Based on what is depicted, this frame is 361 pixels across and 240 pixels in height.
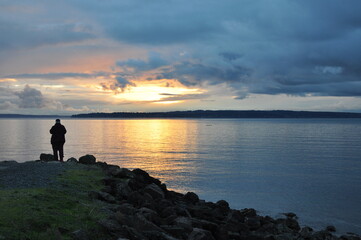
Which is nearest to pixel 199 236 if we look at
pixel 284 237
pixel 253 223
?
pixel 284 237

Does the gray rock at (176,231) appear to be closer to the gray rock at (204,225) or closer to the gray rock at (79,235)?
the gray rock at (204,225)

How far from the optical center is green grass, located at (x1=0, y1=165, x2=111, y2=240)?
9.16 m

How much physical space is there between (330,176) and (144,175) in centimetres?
2205

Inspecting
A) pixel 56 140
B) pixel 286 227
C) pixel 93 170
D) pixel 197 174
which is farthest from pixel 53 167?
pixel 197 174

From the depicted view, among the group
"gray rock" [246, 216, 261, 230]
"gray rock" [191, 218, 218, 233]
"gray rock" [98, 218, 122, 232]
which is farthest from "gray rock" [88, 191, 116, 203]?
"gray rock" [246, 216, 261, 230]

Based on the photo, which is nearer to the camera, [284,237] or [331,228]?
[284,237]

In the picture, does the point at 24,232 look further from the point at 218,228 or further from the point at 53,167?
the point at 53,167

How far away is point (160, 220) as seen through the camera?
484 inches

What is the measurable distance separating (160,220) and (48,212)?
3842 millimetres

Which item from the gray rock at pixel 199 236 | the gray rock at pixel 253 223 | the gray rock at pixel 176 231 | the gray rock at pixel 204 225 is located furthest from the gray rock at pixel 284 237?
the gray rock at pixel 176 231

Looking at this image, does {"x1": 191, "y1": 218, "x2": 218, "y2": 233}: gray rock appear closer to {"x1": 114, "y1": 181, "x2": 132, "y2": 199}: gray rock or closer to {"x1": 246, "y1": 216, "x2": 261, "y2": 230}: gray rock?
{"x1": 246, "y1": 216, "x2": 261, "y2": 230}: gray rock

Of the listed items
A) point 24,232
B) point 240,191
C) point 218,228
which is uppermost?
point 24,232

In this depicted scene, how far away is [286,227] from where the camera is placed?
1733 cm

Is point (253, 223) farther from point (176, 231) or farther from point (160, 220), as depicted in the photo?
point (176, 231)
